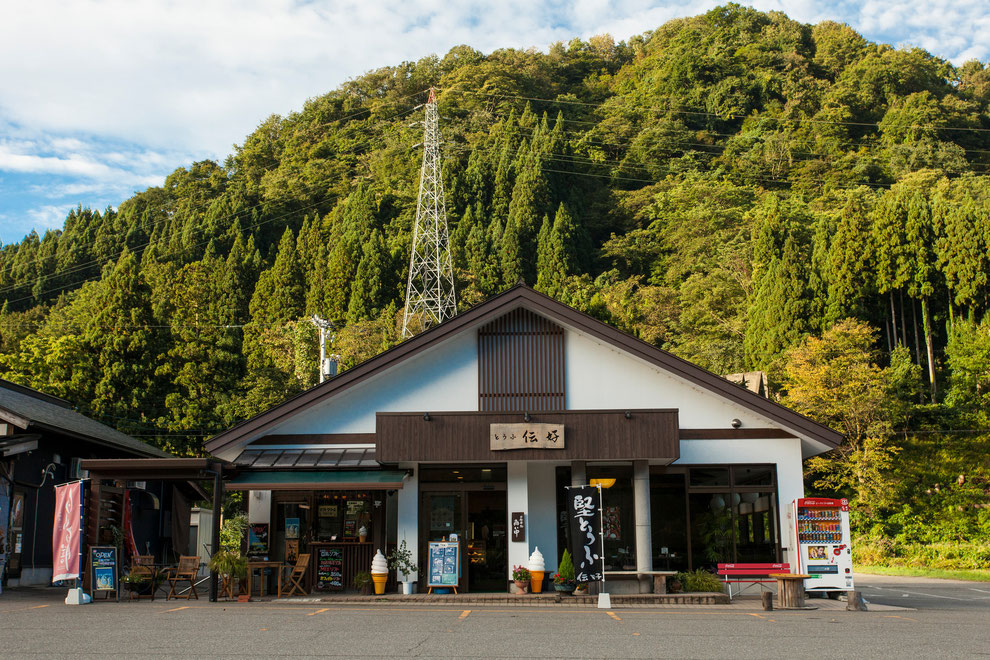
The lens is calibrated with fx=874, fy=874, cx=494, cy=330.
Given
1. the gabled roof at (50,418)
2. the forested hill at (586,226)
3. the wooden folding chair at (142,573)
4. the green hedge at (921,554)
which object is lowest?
the green hedge at (921,554)

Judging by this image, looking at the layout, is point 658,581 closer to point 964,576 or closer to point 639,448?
point 639,448

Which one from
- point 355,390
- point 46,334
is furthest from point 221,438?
point 46,334

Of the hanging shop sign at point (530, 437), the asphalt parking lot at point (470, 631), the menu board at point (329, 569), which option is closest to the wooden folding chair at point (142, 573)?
the asphalt parking lot at point (470, 631)

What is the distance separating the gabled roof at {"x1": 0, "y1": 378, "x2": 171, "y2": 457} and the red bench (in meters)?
13.9

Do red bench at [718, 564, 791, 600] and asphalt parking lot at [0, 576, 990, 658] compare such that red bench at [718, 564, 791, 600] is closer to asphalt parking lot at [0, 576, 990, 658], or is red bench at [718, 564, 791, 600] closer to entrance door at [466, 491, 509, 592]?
asphalt parking lot at [0, 576, 990, 658]

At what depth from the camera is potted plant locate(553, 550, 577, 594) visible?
16.3 m

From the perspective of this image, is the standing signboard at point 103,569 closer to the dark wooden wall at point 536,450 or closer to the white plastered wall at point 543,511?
the dark wooden wall at point 536,450

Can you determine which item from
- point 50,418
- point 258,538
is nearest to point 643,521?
point 258,538

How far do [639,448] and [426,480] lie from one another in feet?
14.4

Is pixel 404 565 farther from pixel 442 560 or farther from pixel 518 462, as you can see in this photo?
pixel 518 462

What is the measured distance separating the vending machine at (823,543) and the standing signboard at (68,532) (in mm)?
12996

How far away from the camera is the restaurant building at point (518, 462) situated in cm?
1758

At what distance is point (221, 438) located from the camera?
58.5 feet

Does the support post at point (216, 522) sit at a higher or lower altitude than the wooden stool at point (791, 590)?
higher
